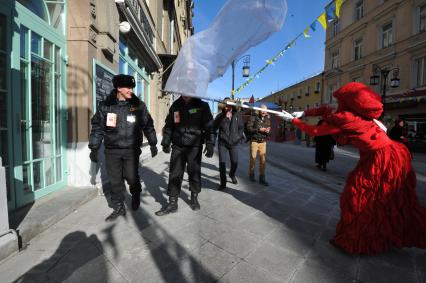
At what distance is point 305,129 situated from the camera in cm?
268

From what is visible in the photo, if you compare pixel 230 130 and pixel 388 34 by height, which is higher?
pixel 388 34

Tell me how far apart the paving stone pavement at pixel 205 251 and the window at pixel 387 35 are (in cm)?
2091

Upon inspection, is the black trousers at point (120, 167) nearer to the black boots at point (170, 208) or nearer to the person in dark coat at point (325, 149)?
the black boots at point (170, 208)

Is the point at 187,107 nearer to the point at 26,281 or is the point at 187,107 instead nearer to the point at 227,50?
the point at 227,50

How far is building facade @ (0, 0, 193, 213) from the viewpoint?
315cm

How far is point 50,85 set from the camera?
3.96m

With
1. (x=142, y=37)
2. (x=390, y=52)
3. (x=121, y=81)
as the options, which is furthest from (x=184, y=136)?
(x=390, y=52)

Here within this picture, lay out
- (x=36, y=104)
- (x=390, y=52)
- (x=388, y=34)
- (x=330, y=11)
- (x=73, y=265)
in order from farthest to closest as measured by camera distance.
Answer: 1. (x=388, y=34)
2. (x=390, y=52)
3. (x=330, y=11)
4. (x=36, y=104)
5. (x=73, y=265)

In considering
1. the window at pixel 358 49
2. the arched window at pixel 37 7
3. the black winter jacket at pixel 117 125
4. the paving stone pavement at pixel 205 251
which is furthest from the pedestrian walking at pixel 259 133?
the window at pixel 358 49

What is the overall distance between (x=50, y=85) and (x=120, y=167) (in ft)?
5.81

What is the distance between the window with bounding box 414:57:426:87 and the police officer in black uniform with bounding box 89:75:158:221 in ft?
63.9

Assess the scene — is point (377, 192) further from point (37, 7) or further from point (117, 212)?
point (37, 7)

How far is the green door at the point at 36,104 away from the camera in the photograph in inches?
127

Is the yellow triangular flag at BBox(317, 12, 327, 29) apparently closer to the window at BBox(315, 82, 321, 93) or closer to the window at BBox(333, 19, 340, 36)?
the window at BBox(333, 19, 340, 36)
